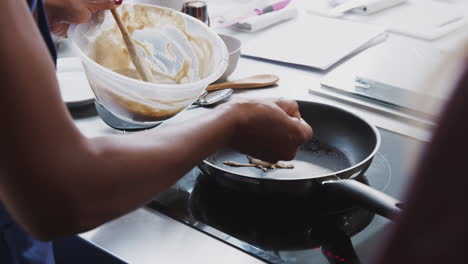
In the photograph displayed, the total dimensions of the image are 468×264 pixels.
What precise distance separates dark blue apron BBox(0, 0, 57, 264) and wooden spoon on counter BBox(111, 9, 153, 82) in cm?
21

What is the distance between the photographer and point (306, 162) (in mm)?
888

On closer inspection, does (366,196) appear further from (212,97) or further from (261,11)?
(261,11)

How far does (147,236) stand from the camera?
2.42 ft

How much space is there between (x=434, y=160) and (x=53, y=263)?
70cm

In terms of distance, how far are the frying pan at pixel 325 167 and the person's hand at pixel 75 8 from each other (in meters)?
0.32

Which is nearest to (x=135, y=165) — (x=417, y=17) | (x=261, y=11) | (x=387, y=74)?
(x=387, y=74)

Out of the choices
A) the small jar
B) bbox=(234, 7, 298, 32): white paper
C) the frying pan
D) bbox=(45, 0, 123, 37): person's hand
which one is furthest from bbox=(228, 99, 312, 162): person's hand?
bbox=(234, 7, 298, 32): white paper

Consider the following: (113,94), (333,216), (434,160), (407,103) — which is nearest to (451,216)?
(434,160)

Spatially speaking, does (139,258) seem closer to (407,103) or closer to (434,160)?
(434,160)

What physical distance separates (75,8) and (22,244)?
0.39 meters

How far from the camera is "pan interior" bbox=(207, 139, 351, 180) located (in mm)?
850

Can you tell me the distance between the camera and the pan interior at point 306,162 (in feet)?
2.79

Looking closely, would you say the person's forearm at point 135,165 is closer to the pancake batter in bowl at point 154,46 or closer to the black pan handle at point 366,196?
the black pan handle at point 366,196

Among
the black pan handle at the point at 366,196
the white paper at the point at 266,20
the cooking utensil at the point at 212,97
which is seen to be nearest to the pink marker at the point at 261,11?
the white paper at the point at 266,20
